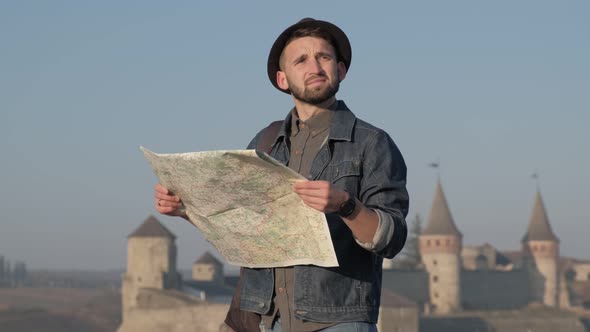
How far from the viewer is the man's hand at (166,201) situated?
3.42 m

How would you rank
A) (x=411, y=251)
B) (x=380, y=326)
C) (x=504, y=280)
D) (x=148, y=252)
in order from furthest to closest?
(x=411, y=251) < (x=504, y=280) < (x=148, y=252) < (x=380, y=326)

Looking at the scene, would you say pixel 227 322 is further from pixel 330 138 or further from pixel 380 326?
pixel 380 326

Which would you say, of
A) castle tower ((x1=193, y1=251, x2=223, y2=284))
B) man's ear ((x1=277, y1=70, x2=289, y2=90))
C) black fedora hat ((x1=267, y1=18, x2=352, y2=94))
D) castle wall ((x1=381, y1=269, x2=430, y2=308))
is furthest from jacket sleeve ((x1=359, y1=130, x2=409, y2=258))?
castle tower ((x1=193, y1=251, x2=223, y2=284))

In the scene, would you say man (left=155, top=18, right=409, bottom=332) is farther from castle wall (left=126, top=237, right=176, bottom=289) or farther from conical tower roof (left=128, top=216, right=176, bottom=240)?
conical tower roof (left=128, top=216, right=176, bottom=240)

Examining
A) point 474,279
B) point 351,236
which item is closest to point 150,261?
point 474,279

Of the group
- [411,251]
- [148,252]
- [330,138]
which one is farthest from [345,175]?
[411,251]

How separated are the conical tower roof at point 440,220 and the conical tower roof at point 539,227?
7102mm

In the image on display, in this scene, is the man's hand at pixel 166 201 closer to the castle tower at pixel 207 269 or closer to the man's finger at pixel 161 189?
the man's finger at pixel 161 189

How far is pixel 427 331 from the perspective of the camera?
5659 centimetres

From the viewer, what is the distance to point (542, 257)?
238 feet

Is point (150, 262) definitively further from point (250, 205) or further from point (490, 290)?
point (250, 205)

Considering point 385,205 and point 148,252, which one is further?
point 148,252

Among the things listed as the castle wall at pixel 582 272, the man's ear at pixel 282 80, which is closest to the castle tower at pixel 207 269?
the castle wall at pixel 582 272

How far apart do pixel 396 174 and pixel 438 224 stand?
6639cm
